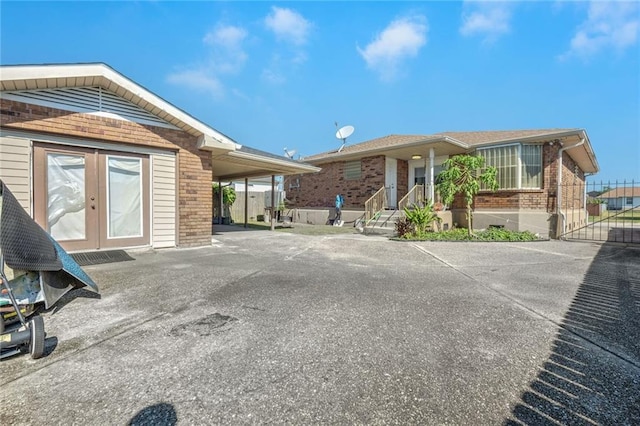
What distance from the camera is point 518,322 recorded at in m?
3.11

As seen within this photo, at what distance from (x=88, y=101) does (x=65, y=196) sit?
80.1 inches

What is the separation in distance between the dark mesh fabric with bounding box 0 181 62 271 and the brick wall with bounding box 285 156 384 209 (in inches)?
492

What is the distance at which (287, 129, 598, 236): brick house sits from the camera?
35.3 ft

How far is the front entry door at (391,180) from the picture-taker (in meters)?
14.1

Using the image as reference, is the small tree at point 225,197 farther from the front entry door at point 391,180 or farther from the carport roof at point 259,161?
the front entry door at point 391,180

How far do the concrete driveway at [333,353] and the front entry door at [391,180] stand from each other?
30.8 feet

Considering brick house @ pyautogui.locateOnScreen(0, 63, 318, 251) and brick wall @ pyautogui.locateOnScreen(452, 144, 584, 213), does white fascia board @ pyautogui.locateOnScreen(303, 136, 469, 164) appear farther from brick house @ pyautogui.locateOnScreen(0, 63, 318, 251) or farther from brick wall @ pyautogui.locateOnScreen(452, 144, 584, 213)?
brick house @ pyautogui.locateOnScreen(0, 63, 318, 251)

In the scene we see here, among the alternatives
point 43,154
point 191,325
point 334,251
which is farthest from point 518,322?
point 43,154

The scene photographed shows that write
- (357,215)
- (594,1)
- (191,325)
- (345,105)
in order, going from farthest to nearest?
1. (345,105)
2. (357,215)
3. (594,1)
4. (191,325)

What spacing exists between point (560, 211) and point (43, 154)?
1483 centimetres

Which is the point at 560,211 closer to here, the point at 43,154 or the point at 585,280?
the point at 585,280

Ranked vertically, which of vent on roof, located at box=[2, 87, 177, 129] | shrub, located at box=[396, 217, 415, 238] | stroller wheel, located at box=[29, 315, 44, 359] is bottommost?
stroller wheel, located at box=[29, 315, 44, 359]

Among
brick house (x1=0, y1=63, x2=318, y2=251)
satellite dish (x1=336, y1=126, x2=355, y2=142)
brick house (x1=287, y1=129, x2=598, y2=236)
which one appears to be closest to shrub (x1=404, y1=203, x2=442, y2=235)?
brick house (x1=287, y1=129, x2=598, y2=236)

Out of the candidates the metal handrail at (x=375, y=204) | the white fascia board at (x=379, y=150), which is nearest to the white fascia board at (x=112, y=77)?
the metal handrail at (x=375, y=204)
